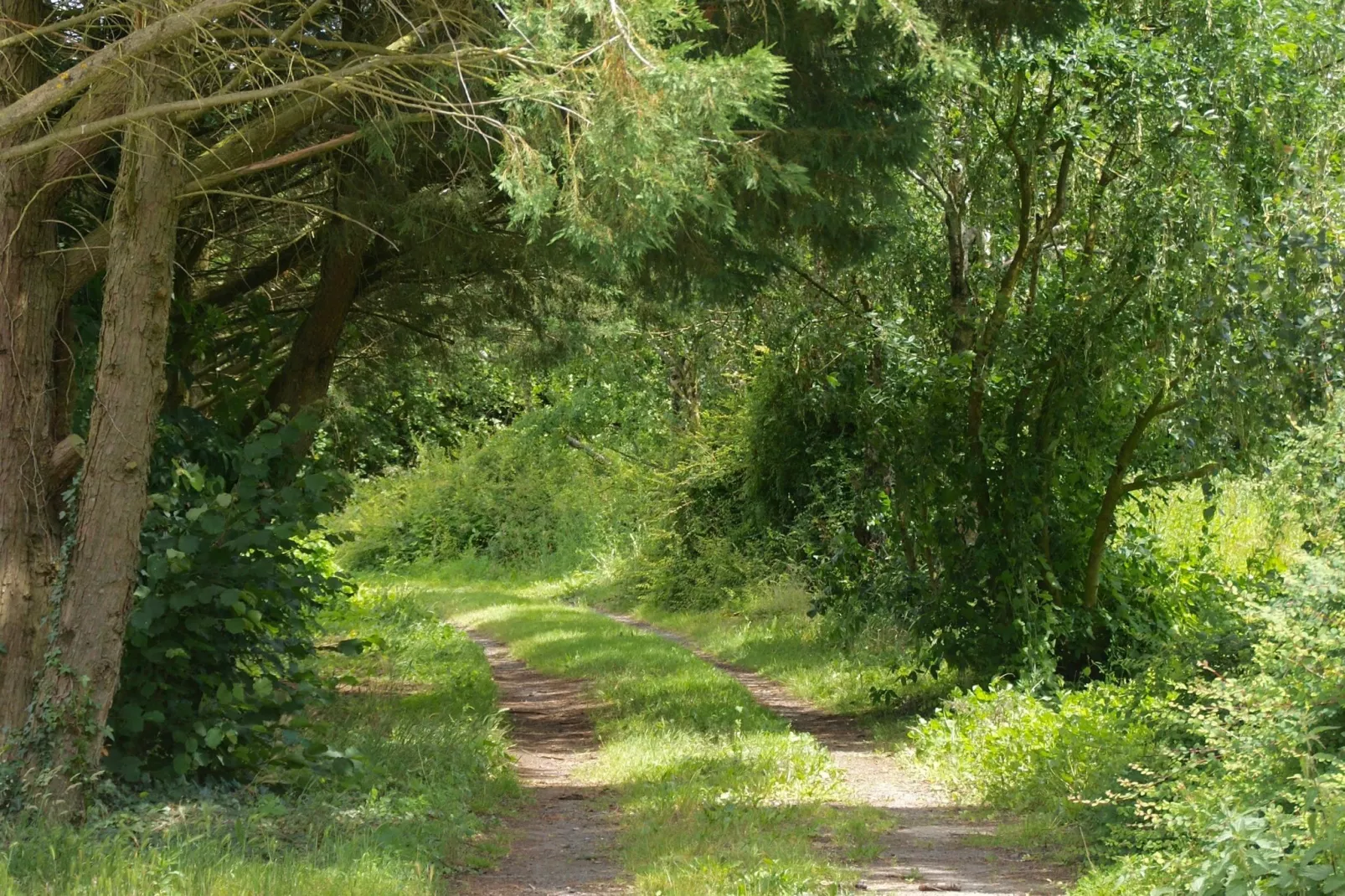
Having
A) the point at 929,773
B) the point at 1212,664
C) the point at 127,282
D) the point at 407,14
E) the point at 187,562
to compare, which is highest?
the point at 407,14

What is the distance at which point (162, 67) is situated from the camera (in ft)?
23.1

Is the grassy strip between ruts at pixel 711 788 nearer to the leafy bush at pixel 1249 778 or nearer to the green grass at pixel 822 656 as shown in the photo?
the green grass at pixel 822 656

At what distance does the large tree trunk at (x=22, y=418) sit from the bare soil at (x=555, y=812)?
2.98m

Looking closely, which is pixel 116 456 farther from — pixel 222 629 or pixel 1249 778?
pixel 1249 778

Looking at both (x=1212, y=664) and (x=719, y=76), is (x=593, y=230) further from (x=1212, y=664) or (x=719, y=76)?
(x=1212, y=664)

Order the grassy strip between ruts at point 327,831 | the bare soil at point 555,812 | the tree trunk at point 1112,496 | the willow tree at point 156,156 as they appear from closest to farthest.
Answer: the grassy strip between ruts at point 327,831
the willow tree at point 156,156
the bare soil at point 555,812
the tree trunk at point 1112,496

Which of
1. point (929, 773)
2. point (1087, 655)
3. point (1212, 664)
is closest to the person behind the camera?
point (1212, 664)

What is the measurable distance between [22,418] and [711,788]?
4822mm

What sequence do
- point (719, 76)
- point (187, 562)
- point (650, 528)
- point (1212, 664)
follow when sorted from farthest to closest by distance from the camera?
1. point (650, 528)
2. point (1212, 664)
3. point (187, 562)
4. point (719, 76)

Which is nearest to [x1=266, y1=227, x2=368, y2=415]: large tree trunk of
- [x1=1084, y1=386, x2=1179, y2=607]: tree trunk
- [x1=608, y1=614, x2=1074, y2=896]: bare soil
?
[x1=608, y1=614, x2=1074, y2=896]: bare soil

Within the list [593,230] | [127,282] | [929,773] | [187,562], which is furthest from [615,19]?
[929,773]

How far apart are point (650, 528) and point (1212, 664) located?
1747 centimetres

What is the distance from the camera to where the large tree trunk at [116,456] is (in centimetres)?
696

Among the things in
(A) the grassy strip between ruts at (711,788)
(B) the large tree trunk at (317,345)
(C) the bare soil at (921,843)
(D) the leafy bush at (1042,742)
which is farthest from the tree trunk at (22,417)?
(D) the leafy bush at (1042,742)
